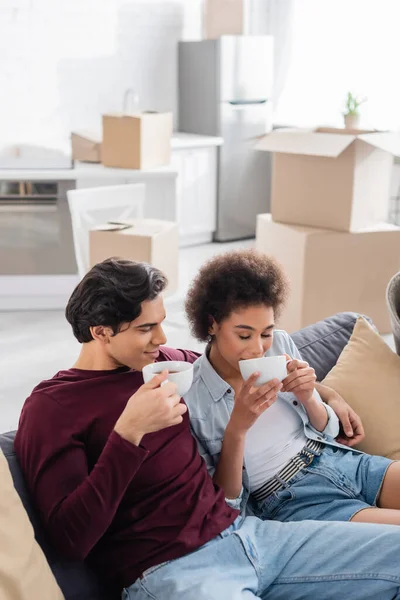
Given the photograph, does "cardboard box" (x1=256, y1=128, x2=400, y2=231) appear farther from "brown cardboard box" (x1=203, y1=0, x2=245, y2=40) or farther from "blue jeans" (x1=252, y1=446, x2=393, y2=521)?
"brown cardboard box" (x1=203, y1=0, x2=245, y2=40)

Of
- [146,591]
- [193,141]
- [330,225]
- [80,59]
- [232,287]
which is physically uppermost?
[80,59]

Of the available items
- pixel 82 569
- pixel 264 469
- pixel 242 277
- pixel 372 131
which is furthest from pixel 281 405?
pixel 372 131

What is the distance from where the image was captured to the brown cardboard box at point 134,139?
4.54m

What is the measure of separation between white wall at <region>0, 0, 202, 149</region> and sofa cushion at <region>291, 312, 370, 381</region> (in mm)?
4080

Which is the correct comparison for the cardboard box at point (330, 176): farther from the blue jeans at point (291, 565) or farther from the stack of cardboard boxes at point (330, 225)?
the blue jeans at point (291, 565)

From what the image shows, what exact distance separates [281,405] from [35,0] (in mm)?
4797

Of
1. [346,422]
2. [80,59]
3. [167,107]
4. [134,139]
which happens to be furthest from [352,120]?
[346,422]

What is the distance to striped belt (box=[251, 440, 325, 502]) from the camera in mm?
1784

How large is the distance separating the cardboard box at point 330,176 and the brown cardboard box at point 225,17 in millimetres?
2670

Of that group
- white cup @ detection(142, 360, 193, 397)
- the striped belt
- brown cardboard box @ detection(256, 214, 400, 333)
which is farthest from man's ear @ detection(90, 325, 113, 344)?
brown cardboard box @ detection(256, 214, 400, 333)

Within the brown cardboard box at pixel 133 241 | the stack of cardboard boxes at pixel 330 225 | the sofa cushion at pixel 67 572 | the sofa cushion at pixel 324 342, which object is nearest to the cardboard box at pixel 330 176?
the stack of cardboard boxes at pixel 330 225

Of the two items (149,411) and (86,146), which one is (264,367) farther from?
(86,146)

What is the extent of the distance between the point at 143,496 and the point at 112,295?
0.39 m

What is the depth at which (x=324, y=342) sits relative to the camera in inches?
91.5
